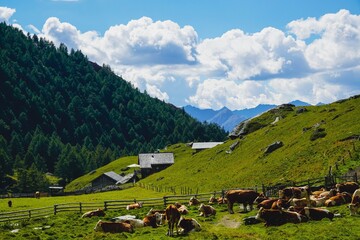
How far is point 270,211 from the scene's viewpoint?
27594 mm

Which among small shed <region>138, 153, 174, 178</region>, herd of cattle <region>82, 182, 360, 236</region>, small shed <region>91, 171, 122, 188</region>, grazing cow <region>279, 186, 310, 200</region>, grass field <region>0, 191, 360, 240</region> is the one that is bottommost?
grass field <region>0, 191, 360, 240</region>

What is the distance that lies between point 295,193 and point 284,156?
1565 inches

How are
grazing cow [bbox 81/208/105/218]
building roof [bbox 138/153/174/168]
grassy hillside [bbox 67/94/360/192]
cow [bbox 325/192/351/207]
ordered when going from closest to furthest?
cow [bbox 325/192/351/207] < grazing cow [bbox 81/208/105/218] < grassy hillside [bbox 67/94/360/192] < building roof [bbox 138/153/174/168]

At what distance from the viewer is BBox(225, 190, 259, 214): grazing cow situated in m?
34.2

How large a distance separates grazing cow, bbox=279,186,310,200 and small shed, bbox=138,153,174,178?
92.9 m

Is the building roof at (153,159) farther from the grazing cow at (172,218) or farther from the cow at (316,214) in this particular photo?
the cow at (316,214)

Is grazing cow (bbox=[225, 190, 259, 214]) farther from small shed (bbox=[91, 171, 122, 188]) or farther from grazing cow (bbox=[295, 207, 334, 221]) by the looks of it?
small shed (bbox=[91, 171, 122, 188])

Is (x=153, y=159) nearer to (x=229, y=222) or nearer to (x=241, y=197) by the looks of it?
(x=241, y=197)

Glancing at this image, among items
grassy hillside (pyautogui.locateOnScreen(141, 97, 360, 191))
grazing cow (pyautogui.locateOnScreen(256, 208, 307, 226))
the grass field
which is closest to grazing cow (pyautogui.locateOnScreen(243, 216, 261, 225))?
the grass field

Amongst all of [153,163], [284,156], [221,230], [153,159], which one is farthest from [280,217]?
[153,159]

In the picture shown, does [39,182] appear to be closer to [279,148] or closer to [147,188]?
[147,188]

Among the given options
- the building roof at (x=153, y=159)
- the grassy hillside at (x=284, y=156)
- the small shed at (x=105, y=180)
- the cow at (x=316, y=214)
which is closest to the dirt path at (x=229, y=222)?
the cow at (x=316, y=214)

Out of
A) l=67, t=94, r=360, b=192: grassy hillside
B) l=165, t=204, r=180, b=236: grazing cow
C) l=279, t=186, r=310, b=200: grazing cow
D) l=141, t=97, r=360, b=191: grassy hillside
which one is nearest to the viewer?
l=165, t=204, r=180, b=236: grazing cow

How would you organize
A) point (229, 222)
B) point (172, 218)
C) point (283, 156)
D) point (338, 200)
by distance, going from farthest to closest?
point (283, 156)
point (338, 200)
point (229, 222)
point (172, 218)
